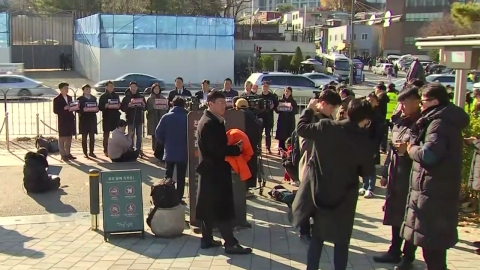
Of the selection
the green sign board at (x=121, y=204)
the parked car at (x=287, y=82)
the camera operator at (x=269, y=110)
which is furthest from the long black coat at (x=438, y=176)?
the parked car at (x=287, y=82)

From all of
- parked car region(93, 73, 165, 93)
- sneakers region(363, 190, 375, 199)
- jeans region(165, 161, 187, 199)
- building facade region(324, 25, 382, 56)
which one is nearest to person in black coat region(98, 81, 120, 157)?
jeans region(165, 161, 187, 199)

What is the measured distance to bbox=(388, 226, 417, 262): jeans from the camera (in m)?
6.03

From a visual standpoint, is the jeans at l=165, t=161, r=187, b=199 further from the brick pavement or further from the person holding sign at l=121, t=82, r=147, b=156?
the person holding sign at l=121, t=82, r=147, b=156

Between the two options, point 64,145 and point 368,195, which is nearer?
point 368,195

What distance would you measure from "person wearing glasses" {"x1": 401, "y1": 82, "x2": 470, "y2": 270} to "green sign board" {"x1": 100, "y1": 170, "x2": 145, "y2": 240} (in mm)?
3595

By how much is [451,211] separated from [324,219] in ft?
3.66

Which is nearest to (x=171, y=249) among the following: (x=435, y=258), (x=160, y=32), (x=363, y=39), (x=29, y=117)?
(x=435, y=258)

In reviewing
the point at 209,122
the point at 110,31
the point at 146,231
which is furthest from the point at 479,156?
the point at 110,31

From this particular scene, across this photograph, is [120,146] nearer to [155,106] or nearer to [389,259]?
[155,106]

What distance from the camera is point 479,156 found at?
691 centimetres

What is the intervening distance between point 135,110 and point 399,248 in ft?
26.6

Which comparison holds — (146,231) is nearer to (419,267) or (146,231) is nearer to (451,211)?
(419,267)

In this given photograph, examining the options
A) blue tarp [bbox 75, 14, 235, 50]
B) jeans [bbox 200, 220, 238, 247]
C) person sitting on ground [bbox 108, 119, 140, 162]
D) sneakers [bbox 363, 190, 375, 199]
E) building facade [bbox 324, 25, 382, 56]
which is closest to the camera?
jeans [bbox 200, 220, 238, 247]

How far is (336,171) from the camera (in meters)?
5.12
